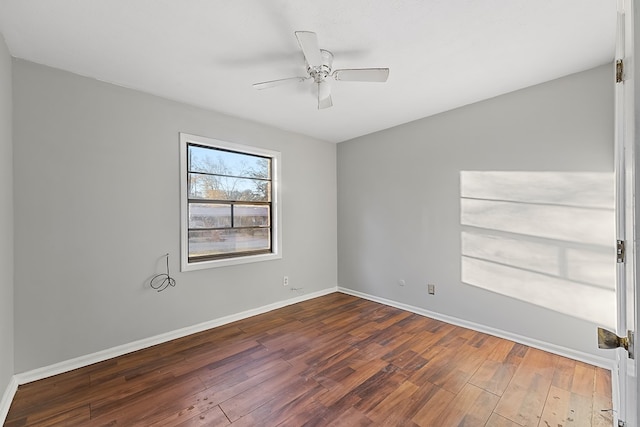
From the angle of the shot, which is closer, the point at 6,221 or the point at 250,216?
the point at 6,221

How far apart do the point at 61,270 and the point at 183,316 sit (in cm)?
115

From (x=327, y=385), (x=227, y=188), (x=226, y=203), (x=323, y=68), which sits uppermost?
(x=323, y=68)

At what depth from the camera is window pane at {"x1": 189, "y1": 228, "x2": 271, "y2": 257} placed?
3.13 m

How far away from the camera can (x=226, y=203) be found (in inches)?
132

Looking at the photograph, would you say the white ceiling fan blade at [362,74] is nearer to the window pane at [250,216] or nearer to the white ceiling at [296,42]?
the white ceiling at [296,42]

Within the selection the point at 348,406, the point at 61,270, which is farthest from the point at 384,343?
the point at 61,270

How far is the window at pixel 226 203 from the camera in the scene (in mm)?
3059

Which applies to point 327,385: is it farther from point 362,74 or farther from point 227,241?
point 362,74

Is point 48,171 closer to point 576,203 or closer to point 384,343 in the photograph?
point 384,343

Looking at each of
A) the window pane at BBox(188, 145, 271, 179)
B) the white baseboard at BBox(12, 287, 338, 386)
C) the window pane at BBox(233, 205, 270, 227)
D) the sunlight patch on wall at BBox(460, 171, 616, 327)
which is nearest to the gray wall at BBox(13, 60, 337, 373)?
the white baseboard at BBox(12, 287, 338, 386)

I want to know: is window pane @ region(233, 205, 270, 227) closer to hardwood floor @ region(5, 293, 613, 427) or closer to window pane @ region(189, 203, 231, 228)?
window pane @ region(189, 203, 231, 228)

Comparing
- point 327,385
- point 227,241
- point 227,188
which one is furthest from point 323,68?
point 327,385

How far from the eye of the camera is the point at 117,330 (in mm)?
2525

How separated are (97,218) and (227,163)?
143 cm
